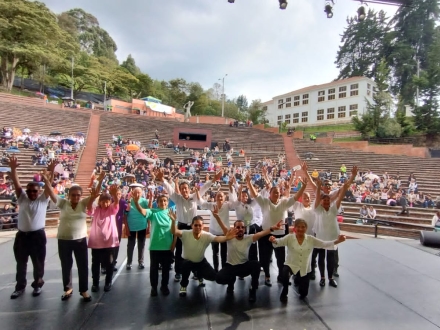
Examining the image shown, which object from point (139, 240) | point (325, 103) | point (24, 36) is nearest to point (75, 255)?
point (139, 240)

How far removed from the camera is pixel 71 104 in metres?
32.8

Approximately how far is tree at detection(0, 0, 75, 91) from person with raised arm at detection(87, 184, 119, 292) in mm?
36070

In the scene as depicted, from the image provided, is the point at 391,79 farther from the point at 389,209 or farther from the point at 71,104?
the point at 71,104

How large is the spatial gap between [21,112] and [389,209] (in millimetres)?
27745

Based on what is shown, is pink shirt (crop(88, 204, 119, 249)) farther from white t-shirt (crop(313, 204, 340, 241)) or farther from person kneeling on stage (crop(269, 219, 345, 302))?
white t-shirt (crop(313, 204, 340, 241))

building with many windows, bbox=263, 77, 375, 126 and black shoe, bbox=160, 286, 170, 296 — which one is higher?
building with many windows, bbox=263, 77, 375, 126

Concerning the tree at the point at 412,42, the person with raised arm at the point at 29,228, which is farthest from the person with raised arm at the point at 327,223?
the tree at the point at 412,42

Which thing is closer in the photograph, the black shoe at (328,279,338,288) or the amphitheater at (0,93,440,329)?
the amphitheater at (0,93,440,329)

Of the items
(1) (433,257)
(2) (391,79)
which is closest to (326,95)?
(2) (391,79)

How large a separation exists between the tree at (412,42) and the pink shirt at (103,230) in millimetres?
46992

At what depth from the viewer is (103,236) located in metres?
4.21

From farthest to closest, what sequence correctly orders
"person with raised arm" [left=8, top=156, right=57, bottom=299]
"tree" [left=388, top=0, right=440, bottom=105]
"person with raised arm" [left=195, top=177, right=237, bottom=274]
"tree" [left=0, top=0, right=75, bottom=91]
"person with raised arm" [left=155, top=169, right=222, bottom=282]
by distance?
"tree" [left=388, top=0, right=440, bottom=105], "tree" [left=0, top=0, right=75, bottom=91], "person with raised arm" [left=195, top=177, right=237, bottom=274], "person with raised arm" [left=155, top=169, right=222, bottom=282], "person with raised arm" [left=8, top=156, right=57, bottom=299]

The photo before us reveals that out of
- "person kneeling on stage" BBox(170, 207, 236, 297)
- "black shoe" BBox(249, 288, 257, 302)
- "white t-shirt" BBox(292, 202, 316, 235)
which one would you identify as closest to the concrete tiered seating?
"person kneeling on stage" BBox(170, 207, 236, 297)

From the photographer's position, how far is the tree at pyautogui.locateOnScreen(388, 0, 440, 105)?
4331 centimetres
